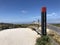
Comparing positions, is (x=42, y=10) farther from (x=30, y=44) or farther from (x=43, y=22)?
(x=30, y=44)

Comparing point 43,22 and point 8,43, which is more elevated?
point 43,22

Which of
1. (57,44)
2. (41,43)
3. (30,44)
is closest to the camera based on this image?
(57,44)

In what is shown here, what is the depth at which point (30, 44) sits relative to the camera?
672cm

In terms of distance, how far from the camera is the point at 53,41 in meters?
5.65

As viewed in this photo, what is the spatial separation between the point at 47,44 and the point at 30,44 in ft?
4.56

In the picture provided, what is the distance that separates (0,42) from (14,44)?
82 cm

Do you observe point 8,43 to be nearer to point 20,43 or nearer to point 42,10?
point 20,43

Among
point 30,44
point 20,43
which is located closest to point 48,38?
point 30,44

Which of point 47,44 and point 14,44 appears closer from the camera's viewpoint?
point 47,44

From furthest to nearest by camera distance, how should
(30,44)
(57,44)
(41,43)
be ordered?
(30,44)
(41,43)
(57,44)

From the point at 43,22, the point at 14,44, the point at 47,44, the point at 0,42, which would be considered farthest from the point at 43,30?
the point at 0,42

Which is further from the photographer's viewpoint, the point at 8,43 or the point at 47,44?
the point at 8,43

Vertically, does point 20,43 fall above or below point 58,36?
below

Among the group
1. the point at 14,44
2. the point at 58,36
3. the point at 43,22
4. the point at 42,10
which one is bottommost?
the point at 14,44
